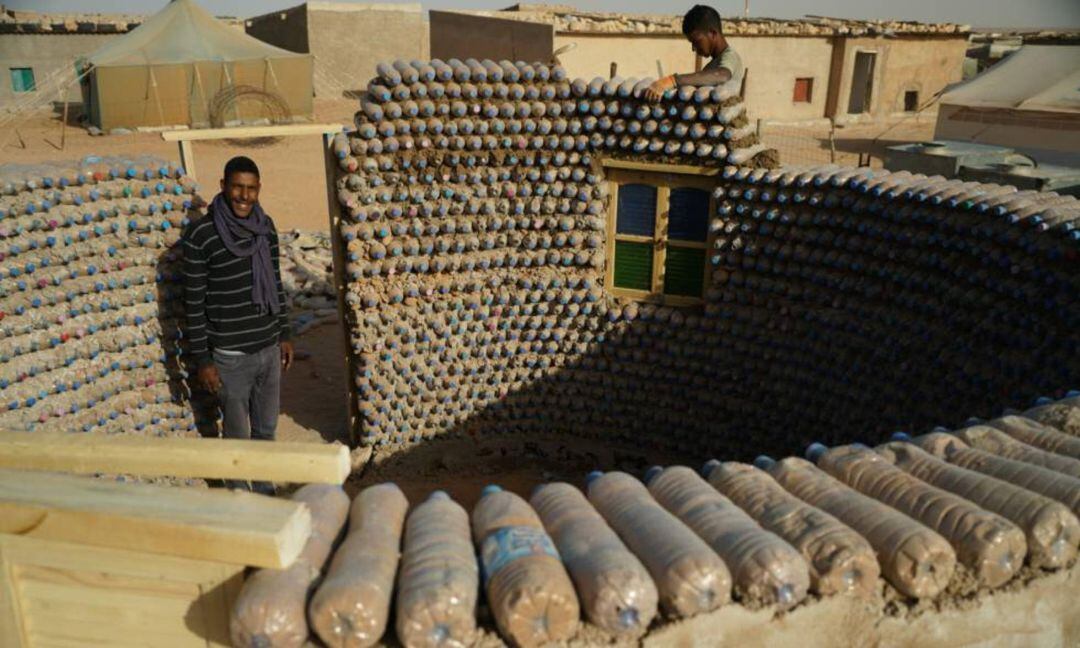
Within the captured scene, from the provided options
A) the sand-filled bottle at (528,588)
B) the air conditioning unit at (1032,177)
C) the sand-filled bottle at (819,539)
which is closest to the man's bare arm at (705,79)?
the sand-filled bottle at (819,539)

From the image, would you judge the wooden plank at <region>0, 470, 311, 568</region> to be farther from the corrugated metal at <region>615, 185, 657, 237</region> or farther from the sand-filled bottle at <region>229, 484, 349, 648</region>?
the corrugated metal at <region>615, 185, 657, 237</region>

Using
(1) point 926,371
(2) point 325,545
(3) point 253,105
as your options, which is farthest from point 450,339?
(3) point 253,105

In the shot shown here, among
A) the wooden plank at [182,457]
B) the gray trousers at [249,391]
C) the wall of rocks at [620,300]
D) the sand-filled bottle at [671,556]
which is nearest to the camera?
the wooden plank at [182,457]

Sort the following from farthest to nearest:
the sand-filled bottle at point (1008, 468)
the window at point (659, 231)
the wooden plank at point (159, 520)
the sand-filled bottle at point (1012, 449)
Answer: the window at point (659, 231), the sand-filled bottle at point (1012, 449), the sand-filled bottle at point (1008, 468), the wooden plank at point (159, 520)

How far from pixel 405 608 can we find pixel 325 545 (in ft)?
1.74

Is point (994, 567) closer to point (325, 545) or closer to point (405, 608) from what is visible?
point (405, 608)

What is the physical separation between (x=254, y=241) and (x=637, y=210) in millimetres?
3526

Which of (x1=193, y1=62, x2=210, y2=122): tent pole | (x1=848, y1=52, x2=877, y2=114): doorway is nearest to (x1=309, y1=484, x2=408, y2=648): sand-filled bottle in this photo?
(x1=193, y1=62, x2=210, y2=122): tent pole

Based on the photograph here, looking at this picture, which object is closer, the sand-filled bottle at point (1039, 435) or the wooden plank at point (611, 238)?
the sand-filled bottle at point (1039, 435)

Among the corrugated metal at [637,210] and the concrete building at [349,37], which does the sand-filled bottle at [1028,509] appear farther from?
the concrete building at [349,37]

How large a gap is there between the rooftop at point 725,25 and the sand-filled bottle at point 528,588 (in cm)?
1852

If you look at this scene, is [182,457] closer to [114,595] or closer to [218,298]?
[114,595]

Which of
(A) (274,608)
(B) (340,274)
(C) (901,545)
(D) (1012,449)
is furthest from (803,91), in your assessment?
(A) (274,608)

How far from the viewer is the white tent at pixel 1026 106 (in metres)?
17.0
